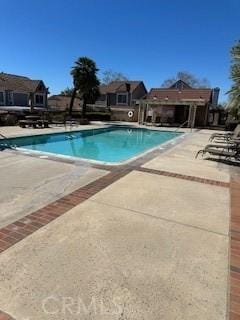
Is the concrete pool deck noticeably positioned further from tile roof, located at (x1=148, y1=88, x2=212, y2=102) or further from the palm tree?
tile roof, located at (x1=148, y1=88, x2=212, y2=102)

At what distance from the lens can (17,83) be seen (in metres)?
33.9

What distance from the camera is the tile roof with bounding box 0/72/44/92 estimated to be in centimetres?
3177

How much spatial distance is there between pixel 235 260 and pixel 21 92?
1369 inches

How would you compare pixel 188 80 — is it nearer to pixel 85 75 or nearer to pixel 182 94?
pixel 182 94

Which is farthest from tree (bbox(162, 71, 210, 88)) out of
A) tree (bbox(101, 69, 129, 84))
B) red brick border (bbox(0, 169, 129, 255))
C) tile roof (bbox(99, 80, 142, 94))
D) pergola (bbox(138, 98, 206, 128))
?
red brick border (bbox(0, 169, 129, 255))

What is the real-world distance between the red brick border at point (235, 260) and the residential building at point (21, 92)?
29182mm

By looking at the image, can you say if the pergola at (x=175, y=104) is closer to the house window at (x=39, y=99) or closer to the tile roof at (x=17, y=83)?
the house window at (x=39, y=99)

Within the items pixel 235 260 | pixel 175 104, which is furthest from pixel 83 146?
pixel 175 104

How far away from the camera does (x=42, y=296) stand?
239cm

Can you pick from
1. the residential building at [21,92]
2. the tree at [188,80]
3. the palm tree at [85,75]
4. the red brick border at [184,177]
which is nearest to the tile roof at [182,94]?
the palm tree at [85,75]

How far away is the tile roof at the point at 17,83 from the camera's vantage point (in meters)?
31.8

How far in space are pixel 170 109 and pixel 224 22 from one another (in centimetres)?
1512

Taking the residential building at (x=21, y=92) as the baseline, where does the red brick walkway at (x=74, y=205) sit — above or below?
below

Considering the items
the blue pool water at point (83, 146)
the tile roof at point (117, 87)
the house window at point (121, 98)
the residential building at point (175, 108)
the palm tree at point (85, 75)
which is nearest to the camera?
the blue pool water at point (83, 146)
